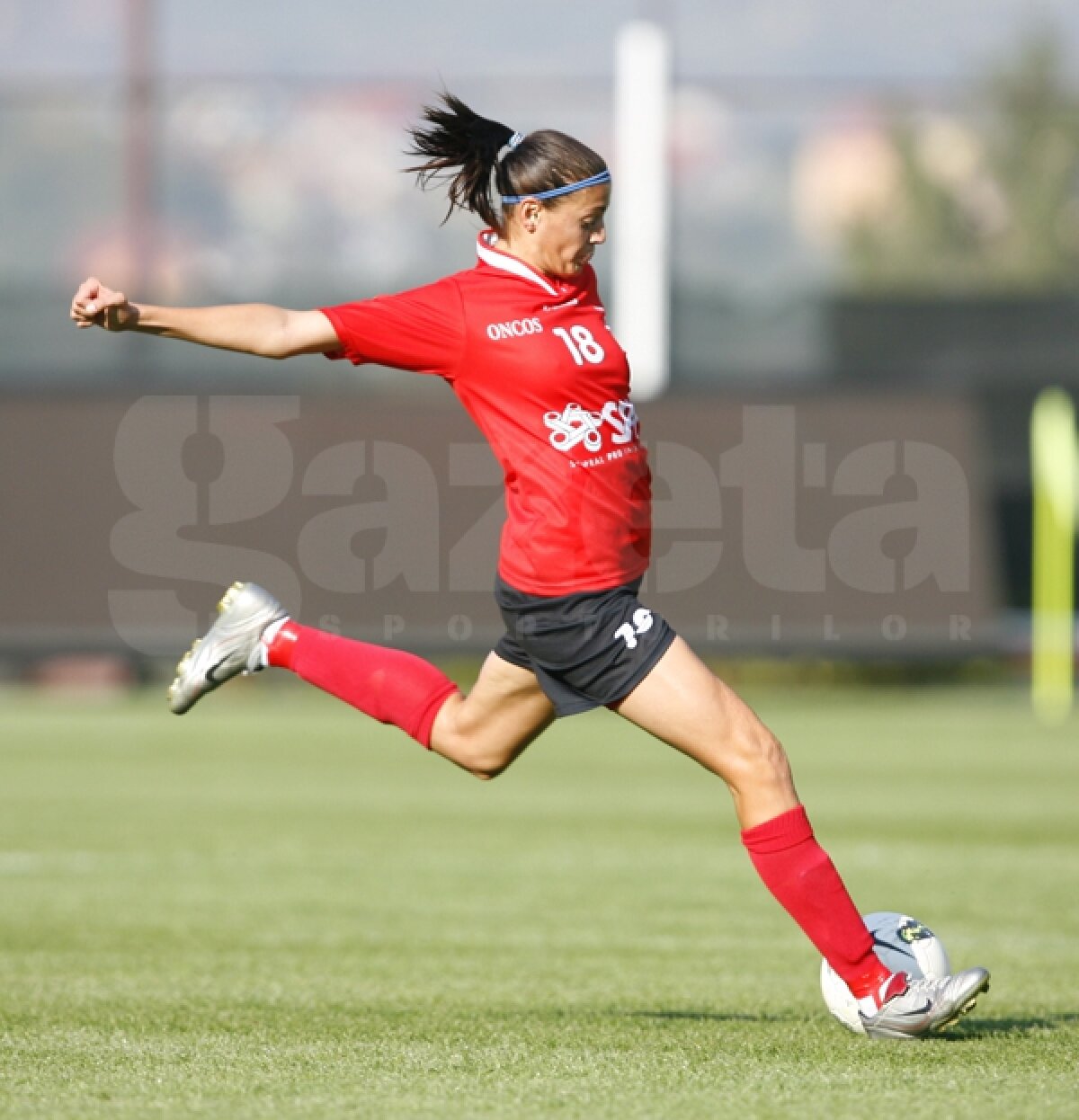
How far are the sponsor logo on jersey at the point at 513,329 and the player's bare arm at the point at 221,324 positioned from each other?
1.50ft

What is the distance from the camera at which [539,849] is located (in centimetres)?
1102

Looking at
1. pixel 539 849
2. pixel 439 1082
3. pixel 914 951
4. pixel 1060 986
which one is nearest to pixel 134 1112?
pixel 439 1082

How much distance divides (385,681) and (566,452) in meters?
1.09

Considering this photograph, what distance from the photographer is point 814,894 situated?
5.58 meters

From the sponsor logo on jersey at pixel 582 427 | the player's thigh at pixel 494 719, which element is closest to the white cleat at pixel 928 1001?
the player's thigh at pixel 494 719

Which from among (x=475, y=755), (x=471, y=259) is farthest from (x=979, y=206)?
(x=475, y=755)

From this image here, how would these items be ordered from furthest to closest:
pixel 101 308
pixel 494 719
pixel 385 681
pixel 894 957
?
pixel 385 681
pixel 494 719
pixel 894 957
pixel 101 308

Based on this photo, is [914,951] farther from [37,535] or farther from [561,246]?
[37,535]

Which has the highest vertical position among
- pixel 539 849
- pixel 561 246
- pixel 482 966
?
pixel 561 246

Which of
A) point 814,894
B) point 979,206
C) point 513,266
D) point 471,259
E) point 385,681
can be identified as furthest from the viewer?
point 979,206

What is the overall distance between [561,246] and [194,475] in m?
14.4

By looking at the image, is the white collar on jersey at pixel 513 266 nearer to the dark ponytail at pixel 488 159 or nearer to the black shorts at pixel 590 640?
the dark ponytail at pixel 488 159

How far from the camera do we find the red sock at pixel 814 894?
18.3ft

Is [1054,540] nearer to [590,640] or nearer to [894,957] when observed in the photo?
[894,957]
